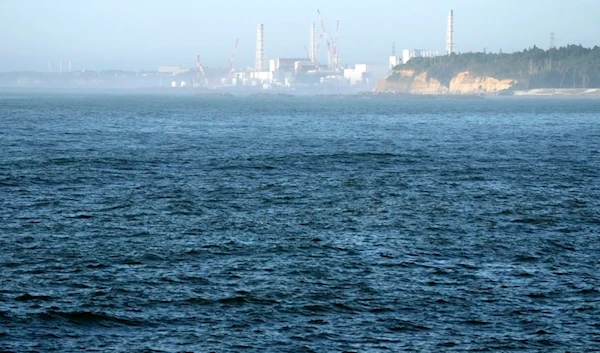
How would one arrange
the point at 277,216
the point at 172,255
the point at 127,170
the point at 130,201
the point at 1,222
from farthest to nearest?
the point at 127,170 → the point at 130,201 → the point at 277,216 → the point at 1,222 → the point at 172,255

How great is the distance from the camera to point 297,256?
2778 centimetres

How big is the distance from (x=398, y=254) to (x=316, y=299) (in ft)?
20.3

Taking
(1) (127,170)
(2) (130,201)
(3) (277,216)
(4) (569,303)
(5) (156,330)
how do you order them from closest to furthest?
1. (5) (156,330)
2. (4) (569,303)
3. (3) (277,216)
4. (2) (130,201)
5. (1) (127,170)

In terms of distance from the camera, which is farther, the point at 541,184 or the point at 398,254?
the point at 541,184

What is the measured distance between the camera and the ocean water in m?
20.0

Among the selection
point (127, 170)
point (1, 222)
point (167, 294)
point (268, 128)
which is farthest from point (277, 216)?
point (268, 128)

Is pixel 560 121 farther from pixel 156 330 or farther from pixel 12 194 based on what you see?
pixel 156 330

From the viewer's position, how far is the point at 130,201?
128 ft

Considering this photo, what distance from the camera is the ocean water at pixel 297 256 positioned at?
19953 mm

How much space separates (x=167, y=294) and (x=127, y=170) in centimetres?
3037

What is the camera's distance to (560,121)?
125 metres

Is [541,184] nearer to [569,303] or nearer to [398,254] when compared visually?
[398,254]

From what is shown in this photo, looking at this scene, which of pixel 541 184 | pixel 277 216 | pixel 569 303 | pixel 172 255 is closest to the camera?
pixel 569 303

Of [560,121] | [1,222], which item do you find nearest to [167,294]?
[1,222]
